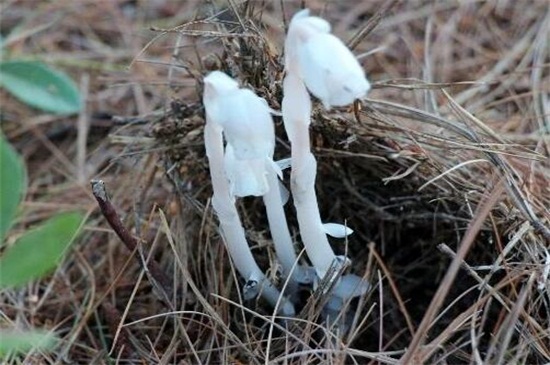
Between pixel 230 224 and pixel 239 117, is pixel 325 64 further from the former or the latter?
pixel 230 224

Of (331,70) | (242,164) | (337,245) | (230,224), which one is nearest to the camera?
(331,70)

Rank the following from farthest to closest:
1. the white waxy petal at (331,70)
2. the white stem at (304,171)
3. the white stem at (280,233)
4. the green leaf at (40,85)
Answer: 1. the green leaf at (40,85)
2. the white stem at (280,233)
3. the white stem at (304,171)
4. the white waxy petal at (331,70)

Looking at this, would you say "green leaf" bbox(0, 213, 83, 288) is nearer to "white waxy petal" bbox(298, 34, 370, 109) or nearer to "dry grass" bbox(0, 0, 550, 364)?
"dry grass" bbox(0, 0, 550, 364)

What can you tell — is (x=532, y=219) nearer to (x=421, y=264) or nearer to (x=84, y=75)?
(x=421, y=264)

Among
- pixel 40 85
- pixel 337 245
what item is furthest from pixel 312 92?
pixel 40 85

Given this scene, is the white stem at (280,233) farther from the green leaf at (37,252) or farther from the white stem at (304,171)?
the green leaf at (37,252)

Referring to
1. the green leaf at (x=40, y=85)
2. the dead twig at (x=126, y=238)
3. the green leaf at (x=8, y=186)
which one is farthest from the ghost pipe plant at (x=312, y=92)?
the green leaf at (x=40, y=85)
